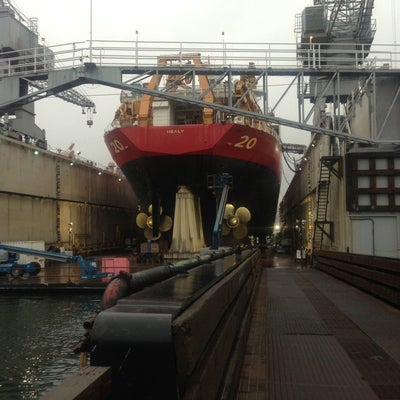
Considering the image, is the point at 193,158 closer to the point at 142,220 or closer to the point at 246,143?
the point at 246,143

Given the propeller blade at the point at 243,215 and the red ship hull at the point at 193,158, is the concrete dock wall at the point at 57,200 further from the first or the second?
the propeller blade at the point at 243,215

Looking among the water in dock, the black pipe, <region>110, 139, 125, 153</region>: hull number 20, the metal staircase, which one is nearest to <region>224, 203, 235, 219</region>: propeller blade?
the metal staircase

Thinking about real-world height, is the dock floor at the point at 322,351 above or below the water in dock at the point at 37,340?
above

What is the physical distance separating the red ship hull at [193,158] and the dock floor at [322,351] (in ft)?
52.3

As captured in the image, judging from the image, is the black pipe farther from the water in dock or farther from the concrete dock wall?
the concrete dock wall

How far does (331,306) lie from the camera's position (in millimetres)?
A: 10320

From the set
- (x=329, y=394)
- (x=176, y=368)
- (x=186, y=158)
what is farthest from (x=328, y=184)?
(x=176, y=368)

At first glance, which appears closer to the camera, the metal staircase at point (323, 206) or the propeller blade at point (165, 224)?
the metal staircase at point (323, 206)

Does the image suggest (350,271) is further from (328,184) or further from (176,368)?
(176,368)

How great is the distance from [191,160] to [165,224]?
544 cm

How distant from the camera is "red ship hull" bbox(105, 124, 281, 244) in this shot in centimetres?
2622

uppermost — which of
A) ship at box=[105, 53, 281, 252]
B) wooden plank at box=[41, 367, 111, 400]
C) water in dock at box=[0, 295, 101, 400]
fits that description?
ship at box=[105, 53, 281, 252]

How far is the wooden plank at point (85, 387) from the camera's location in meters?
2.00

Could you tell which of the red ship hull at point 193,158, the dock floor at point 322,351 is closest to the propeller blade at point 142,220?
the red ship hull at point 193,158
